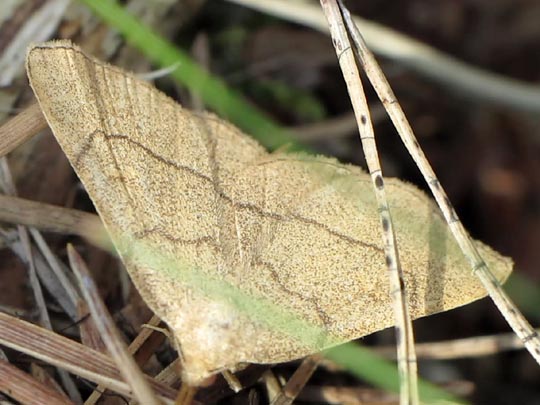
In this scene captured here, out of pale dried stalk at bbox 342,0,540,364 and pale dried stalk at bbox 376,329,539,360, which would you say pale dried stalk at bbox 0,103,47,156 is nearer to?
pale dried stalk at bbox 342,0,540,364

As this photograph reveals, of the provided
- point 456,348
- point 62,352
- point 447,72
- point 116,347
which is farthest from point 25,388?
point 447,72

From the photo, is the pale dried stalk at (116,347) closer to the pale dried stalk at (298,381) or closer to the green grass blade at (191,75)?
the pale dried stalk at (298,381)

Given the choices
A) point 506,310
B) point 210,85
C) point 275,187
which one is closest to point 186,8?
point 210,85

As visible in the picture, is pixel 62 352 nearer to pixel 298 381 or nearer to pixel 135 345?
pixel 135 345

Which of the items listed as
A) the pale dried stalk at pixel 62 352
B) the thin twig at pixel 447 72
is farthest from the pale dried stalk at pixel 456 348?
the thin twig at pixel 447 72

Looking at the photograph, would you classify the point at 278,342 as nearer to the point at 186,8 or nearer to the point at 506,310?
the point at 506,310

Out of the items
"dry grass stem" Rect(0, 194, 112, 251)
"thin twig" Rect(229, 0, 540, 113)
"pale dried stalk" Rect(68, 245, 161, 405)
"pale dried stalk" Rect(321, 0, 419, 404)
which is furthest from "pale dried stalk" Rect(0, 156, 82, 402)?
"thin twig" Rect(229, 0, 540, 113)
